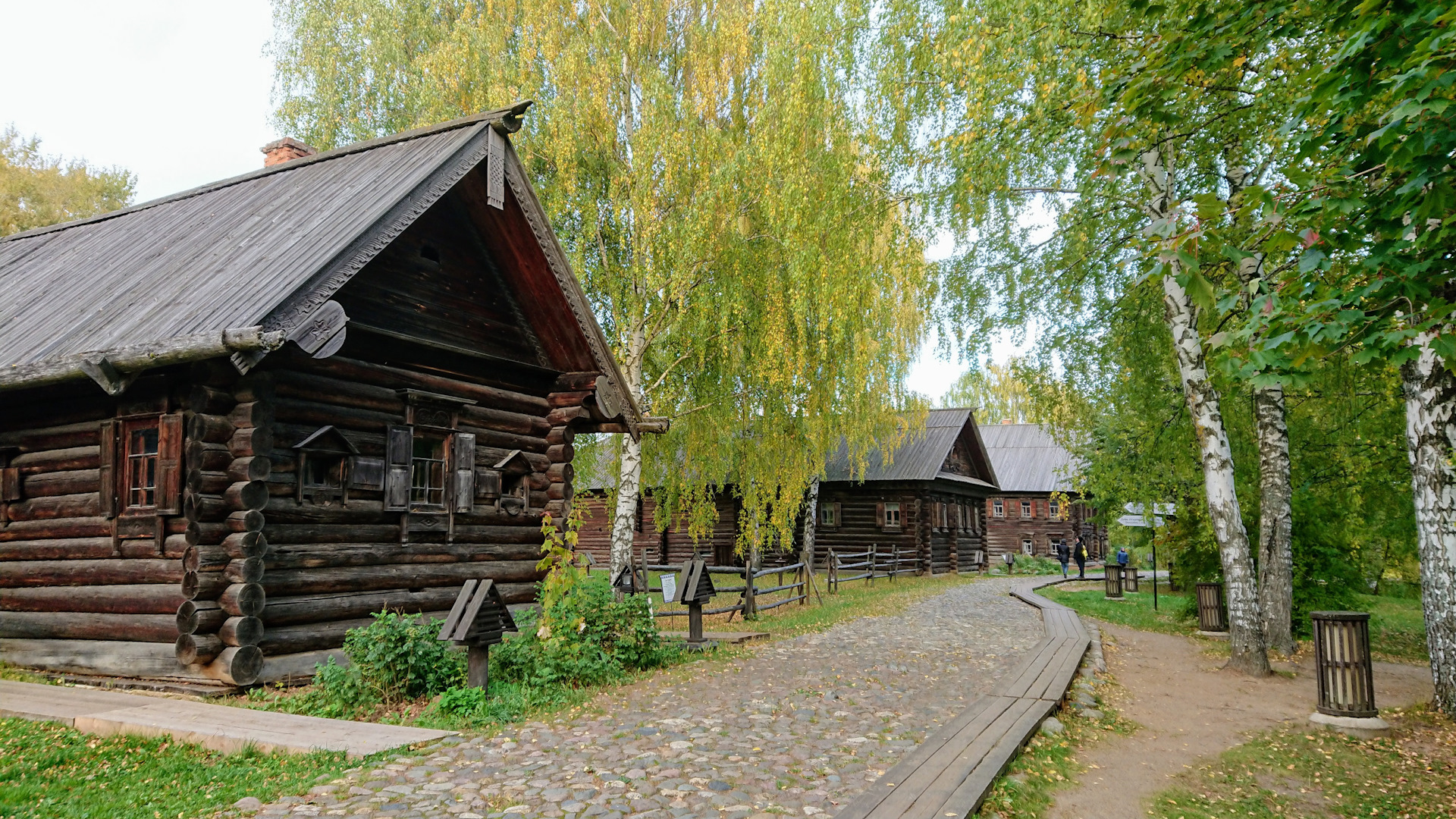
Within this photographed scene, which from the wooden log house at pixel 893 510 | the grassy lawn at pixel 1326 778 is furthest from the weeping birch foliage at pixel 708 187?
the wooden log house at pixel 893 510

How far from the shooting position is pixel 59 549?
9547 mm

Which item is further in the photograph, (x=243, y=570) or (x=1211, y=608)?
(x=1211, y=608)

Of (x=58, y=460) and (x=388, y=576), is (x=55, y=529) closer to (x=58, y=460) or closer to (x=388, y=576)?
(x=58, y=460)

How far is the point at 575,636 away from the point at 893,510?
80.7 feet

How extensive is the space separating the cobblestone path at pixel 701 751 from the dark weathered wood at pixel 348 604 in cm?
295

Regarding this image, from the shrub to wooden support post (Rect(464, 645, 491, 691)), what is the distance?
0.64 m

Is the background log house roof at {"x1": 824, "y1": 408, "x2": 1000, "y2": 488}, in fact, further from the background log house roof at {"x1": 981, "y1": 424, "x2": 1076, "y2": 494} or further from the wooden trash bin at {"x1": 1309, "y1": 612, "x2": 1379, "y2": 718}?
the wooden trash bin at {"x1": 1309, "y1": 612, "x2": 1379, "y2": 718}

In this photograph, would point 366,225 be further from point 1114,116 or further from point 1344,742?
point 1344,742

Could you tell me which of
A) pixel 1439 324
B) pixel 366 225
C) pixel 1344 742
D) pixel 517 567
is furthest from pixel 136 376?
pixel 1344 742

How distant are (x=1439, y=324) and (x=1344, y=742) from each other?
16.5 ft

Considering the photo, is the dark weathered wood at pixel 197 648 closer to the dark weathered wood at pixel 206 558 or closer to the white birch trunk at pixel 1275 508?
the dark weathered wood at pixel 206 558

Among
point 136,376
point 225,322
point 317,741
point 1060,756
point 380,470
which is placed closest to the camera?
point 317,741

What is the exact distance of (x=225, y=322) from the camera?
7.87 m

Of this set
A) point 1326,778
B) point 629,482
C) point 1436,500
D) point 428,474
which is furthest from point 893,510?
point 1326,778
